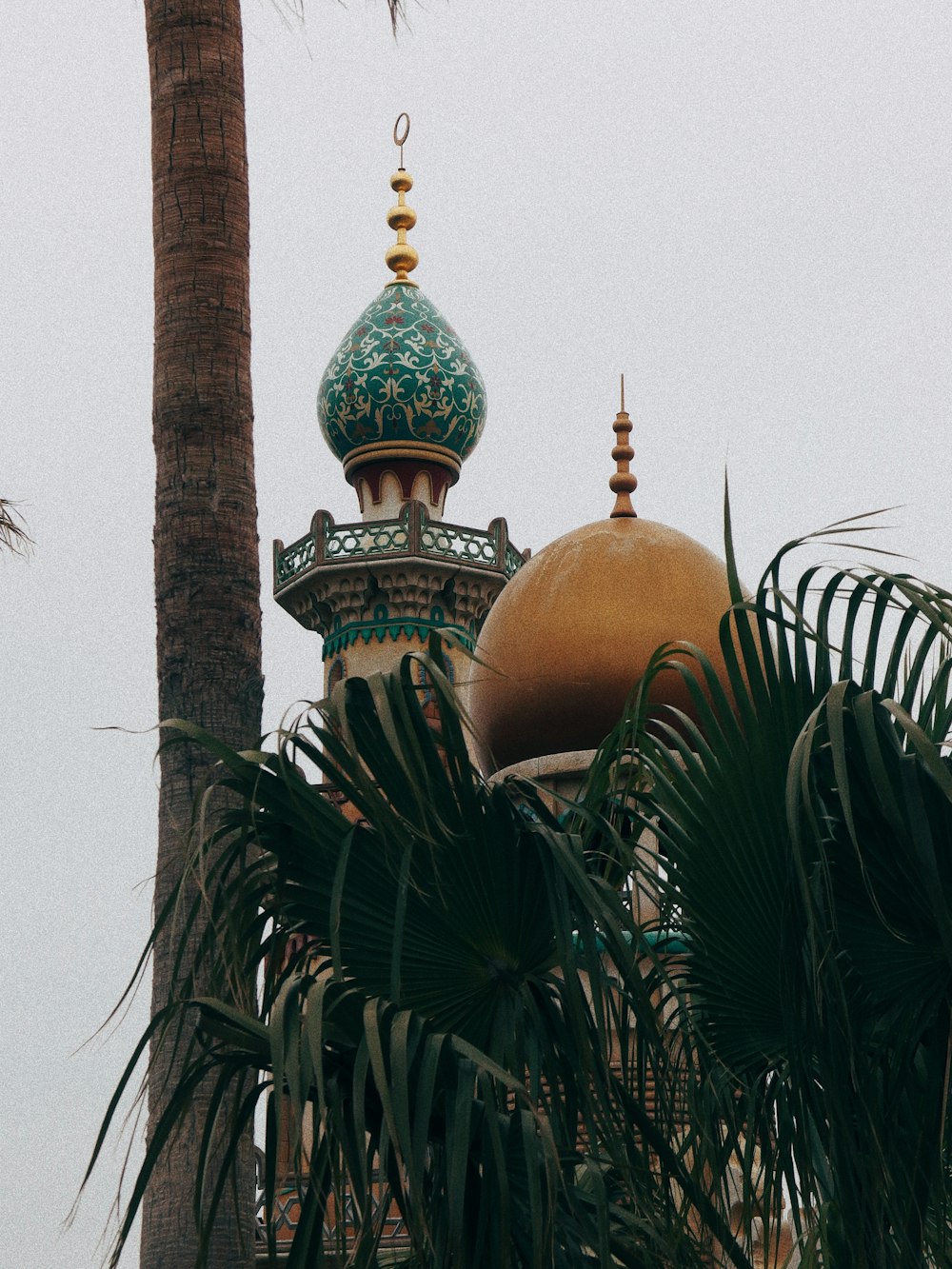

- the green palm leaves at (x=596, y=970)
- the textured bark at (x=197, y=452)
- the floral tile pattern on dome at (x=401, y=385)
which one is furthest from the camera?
the floral tile pattern on dome at (x=401, y=385)

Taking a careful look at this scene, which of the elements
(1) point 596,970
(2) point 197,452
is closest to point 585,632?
(2) point 197,452

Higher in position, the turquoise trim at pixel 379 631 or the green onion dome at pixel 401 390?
the green onion dome at pixel 401 390

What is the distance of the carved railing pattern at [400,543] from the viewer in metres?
31.4

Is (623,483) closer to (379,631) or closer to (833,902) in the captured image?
(833,902)

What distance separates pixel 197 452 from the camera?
739 cm

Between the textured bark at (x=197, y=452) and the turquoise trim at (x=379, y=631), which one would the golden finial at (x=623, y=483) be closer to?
the textured bark at (x=197, y=452)

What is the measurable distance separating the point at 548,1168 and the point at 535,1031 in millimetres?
699

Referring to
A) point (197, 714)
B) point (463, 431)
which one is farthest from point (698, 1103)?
point (463, 431)

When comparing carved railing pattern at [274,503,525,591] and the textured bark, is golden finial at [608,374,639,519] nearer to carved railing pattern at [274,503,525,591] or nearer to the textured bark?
the textured bark

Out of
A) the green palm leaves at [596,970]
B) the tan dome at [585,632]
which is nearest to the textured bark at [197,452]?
the green palm leaves at [596,970]

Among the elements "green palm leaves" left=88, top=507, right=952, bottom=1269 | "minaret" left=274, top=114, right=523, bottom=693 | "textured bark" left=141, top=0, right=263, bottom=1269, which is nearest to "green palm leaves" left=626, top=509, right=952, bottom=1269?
"green palm leaves" left=88, top=507, right=952, bottom=1269

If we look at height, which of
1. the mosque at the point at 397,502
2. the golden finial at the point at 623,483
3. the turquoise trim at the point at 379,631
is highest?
the mosque at the point at 397,502

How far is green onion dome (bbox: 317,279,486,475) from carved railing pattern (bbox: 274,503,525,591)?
0.98 meters

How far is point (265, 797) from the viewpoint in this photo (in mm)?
5754
